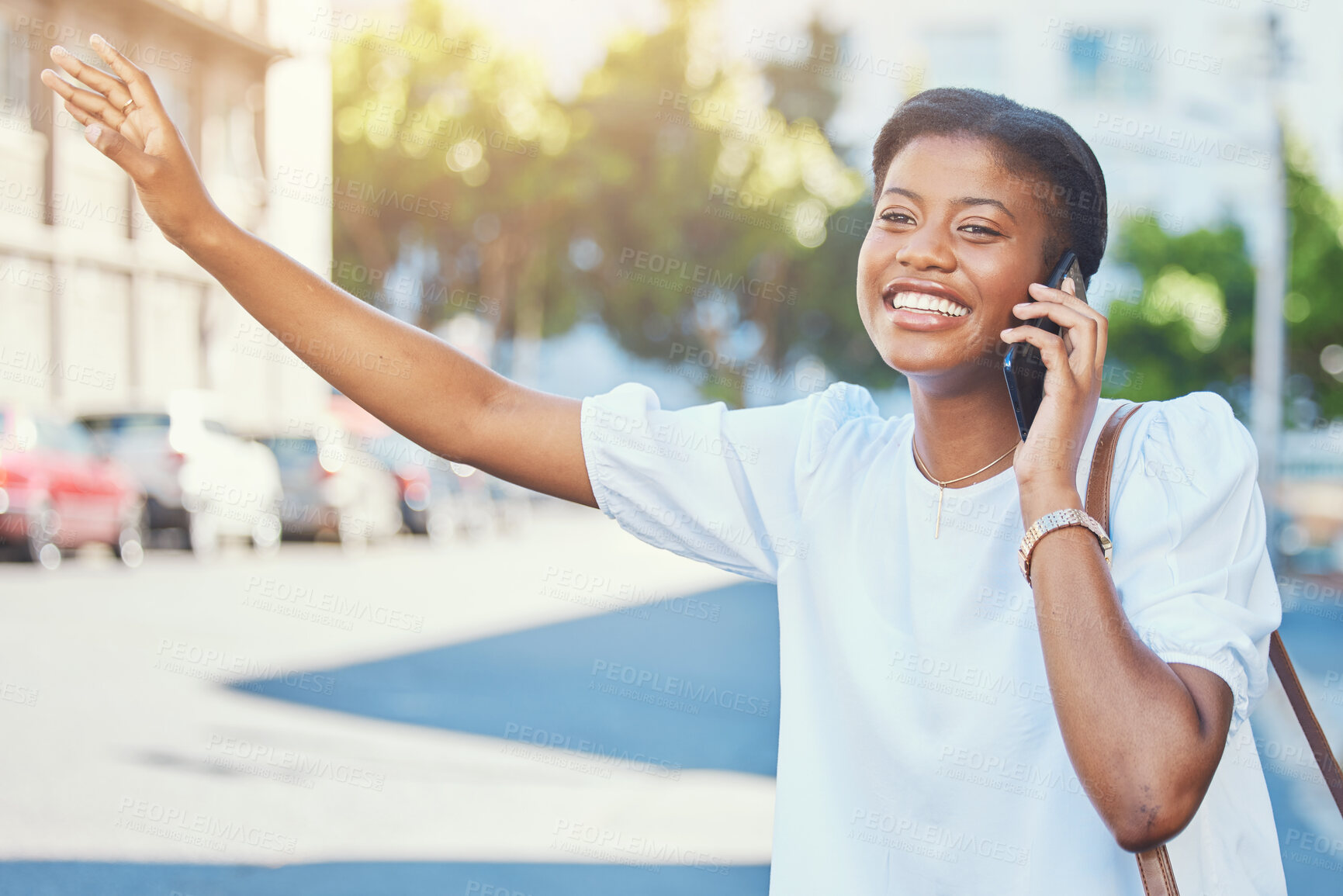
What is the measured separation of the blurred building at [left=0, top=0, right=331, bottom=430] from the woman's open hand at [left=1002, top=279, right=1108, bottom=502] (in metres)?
16.1

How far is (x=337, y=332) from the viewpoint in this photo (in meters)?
1.90

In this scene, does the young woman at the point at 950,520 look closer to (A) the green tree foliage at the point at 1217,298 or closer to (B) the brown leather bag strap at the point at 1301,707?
(B) the brown leather bag strap at the point at 1301,707

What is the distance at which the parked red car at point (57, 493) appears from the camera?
43.9ft

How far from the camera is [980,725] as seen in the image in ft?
5.57

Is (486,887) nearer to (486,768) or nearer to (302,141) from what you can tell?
(486,768)

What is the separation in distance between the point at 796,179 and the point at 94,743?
3639cm

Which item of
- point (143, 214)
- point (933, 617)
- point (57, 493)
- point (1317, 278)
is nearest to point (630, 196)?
point (1317, 278)

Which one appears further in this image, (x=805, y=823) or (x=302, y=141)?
(x=302, y=141)

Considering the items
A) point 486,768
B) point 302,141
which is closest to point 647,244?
point 302,141

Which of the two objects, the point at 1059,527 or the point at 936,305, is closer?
the point at 1059,527

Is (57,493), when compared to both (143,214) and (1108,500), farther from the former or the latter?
(1108,500)

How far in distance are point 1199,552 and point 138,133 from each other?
1397 millimetres

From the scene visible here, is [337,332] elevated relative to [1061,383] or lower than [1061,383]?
elevated

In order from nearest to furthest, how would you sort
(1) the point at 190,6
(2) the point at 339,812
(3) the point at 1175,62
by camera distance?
(2) the point at 339,812 < (1) the point at 190,6 < (3) the point at 1175,62
